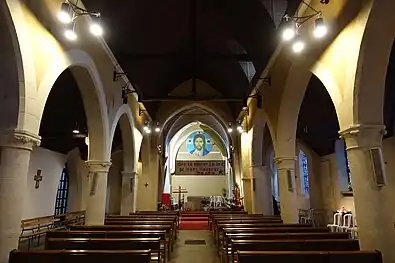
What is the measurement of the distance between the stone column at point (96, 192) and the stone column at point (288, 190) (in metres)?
4.08

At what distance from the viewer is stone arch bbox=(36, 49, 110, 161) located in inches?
186

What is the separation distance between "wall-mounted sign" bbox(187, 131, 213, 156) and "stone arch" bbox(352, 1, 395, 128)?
76.7 ft

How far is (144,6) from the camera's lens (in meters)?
8.48

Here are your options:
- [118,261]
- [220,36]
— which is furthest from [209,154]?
[118,261]

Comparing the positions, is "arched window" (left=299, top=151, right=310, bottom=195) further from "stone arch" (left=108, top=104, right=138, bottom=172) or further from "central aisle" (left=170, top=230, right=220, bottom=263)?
"stone arch" (left=108, top=104, right=138, bottom=172)

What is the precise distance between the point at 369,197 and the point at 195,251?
4.25 metres

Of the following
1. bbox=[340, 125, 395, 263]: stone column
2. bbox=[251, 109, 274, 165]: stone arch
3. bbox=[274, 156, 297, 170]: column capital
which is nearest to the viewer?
bbox=[340, 125, 395, 263]: stone column

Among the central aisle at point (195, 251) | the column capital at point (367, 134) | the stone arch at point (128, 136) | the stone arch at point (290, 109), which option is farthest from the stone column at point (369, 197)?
the stone arch at point (128, 136)

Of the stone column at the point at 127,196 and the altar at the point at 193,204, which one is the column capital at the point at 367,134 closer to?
the stone column at the point at 127,196

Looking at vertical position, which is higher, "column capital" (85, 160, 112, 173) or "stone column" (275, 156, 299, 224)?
"column capital" (85, 160, 112, 173)

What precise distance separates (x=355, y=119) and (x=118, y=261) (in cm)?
325

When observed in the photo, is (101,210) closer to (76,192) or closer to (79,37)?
(79,37)

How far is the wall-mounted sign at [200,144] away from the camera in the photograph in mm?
27062

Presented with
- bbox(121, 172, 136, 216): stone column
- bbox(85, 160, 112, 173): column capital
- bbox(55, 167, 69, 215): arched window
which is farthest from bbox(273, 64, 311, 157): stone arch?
bbox(55, 167, 69, 215): arched window
